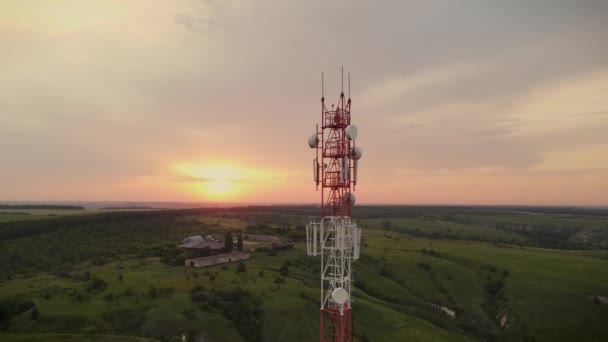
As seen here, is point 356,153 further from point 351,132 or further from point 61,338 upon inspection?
point 61,338

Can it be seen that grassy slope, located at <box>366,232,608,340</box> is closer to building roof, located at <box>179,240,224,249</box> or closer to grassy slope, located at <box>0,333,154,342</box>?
building roof, located at <box>179,240,224,249</box>

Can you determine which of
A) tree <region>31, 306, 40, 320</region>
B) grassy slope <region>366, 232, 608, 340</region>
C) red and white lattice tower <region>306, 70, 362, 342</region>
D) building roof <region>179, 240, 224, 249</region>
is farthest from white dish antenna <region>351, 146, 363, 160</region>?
building roof <region>179, 240, 224, 249</region>

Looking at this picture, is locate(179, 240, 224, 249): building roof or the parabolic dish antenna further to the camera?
locate(179, 240, 224, 249): building roof

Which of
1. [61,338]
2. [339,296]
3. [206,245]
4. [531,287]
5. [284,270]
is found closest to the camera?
[339,296]

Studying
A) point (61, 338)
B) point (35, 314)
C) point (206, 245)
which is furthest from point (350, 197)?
point (206, 245)

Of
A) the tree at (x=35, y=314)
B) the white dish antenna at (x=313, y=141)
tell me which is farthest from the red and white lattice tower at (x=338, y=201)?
the tree at (x=35, y=314)

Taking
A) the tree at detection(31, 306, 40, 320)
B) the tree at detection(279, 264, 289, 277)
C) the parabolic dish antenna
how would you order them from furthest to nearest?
the tree at detection(279, 264, 289, 277) → the tree at detection(31, 306, 40, 320) → the parabolic dish antenna

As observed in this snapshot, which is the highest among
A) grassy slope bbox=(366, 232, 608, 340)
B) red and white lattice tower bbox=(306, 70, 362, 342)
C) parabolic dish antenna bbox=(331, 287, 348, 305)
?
red and white lattice tower bbox=(306, 70, 362, 342)

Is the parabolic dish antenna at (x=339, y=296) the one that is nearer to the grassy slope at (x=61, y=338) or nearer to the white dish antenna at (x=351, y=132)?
the white dish antenna at (x=351, y=132)

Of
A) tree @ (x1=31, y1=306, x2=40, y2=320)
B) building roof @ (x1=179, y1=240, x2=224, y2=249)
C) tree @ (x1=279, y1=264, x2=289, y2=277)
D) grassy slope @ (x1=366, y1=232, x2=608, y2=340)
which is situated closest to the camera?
tree @ (x1=31, y1=306, x2=40, y2=320)

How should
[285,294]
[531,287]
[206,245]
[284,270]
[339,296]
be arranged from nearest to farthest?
[339,296] < [285,294] < [284,270] < [531,287] < [206,245]
